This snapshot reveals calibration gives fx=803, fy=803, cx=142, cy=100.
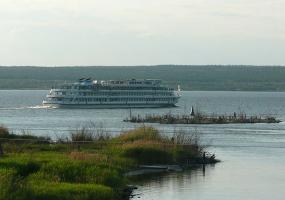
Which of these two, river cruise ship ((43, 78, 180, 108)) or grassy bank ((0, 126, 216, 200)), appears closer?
grassy bank ((0, 126, 216, 200))

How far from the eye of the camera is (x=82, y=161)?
3884 centimetres

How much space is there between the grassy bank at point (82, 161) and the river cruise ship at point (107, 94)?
106m

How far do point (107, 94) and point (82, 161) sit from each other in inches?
5071

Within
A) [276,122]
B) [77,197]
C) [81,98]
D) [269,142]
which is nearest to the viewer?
[77,197]

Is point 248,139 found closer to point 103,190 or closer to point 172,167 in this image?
point 172,167

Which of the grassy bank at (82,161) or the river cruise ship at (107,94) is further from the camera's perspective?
the river cruise ship at (107,94)

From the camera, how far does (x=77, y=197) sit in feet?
103

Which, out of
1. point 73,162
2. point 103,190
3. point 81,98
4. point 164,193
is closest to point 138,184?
point 164,193

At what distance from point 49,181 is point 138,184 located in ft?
28.5

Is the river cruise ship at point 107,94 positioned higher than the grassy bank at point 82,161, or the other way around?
the river cruise ship at point 107,94

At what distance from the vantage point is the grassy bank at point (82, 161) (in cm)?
3106

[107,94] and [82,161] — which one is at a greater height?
[107,94]

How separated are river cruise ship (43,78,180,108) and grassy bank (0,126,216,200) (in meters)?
106

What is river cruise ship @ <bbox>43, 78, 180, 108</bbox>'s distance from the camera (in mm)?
163250
